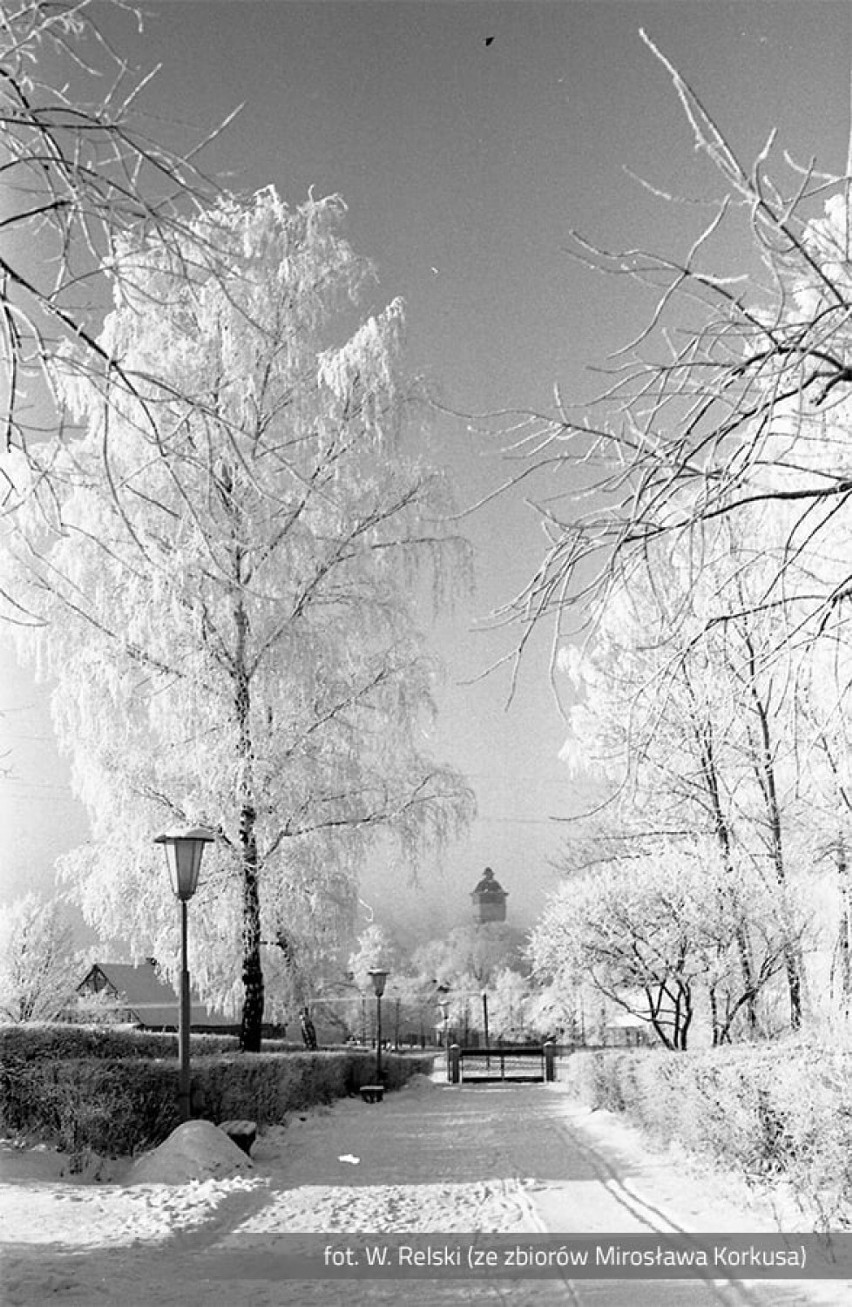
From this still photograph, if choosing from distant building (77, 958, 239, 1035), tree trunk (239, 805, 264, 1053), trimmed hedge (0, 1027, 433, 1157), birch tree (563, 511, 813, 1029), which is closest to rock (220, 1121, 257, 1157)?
trimmed hedge (0, 1027, 433, 1157)

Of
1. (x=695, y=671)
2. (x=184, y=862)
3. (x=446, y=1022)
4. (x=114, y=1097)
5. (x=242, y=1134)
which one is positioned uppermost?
(x=695, y=671)

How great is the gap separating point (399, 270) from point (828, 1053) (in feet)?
16.9

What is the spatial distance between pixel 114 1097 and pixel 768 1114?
2.92 m

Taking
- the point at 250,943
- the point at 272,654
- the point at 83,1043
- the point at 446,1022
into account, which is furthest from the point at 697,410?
the point at 446,1022

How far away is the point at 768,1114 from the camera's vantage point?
4.34 m

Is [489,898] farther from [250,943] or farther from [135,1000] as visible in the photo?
[135,1000]

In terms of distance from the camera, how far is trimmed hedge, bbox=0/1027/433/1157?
5.23 meters

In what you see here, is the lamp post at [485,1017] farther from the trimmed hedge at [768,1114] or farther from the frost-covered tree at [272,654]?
the trimmed hedge at [768,1114]

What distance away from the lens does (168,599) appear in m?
6.98

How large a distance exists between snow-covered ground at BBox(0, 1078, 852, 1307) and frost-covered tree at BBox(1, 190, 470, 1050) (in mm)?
1854

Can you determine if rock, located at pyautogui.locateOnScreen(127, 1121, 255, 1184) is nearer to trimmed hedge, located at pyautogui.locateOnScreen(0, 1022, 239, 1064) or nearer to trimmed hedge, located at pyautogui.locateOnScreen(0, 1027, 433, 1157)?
trimmed hedge, located at pyautogui.locateOnScreen(0, 1027, 433, 1157)

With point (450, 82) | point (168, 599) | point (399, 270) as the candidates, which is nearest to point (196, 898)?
point (168, 599)

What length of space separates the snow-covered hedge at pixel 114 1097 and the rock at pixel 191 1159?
31 centimetres

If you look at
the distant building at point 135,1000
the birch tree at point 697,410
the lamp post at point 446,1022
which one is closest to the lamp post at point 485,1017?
the lamp post at point 446,1022
